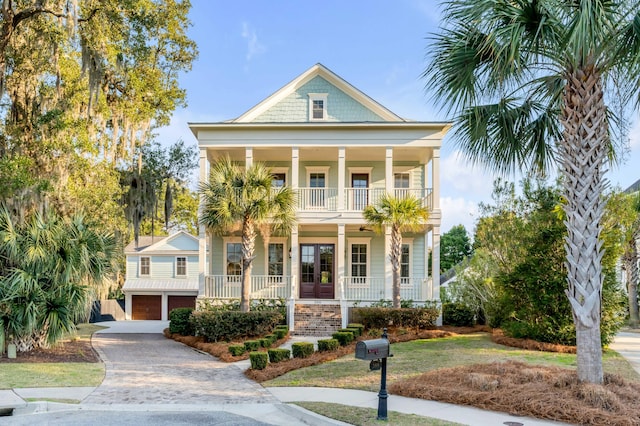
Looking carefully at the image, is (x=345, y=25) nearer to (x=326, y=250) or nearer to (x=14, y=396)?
(x=326, y=250)

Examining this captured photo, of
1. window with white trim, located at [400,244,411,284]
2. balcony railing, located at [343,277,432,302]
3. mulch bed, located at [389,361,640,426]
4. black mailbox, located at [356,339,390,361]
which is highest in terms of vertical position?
window with white trim, located at [400,244,411,284]

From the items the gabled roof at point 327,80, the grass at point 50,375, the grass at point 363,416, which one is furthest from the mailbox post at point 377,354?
the gabled roof at point 327,80

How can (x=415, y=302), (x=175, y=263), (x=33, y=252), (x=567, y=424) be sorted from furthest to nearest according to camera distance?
(x=175, y=263) → (x=415, y=302) → (x=33, y=252) → (x=567, y=424)

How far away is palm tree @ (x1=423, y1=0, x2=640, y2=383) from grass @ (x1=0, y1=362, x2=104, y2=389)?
8374mm

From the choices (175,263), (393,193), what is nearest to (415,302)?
(393,193)

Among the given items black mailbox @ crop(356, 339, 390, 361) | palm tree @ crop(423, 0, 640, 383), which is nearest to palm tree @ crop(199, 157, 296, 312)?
palm tree @ crop(423, 0, 640, 383)

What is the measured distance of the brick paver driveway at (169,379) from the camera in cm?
788

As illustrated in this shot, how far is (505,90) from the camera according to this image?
7.80 m

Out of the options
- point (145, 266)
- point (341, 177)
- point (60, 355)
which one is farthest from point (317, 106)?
point (145, 266)

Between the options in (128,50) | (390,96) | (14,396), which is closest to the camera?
(14,396)

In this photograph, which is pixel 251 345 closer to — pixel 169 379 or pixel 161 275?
pixel 169 379

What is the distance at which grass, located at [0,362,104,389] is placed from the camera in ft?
28.6

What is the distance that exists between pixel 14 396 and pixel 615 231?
13193mm

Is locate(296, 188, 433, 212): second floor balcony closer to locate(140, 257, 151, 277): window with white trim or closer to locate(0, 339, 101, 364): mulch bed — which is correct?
locate(0, 339, 101, 364): mulch bed
